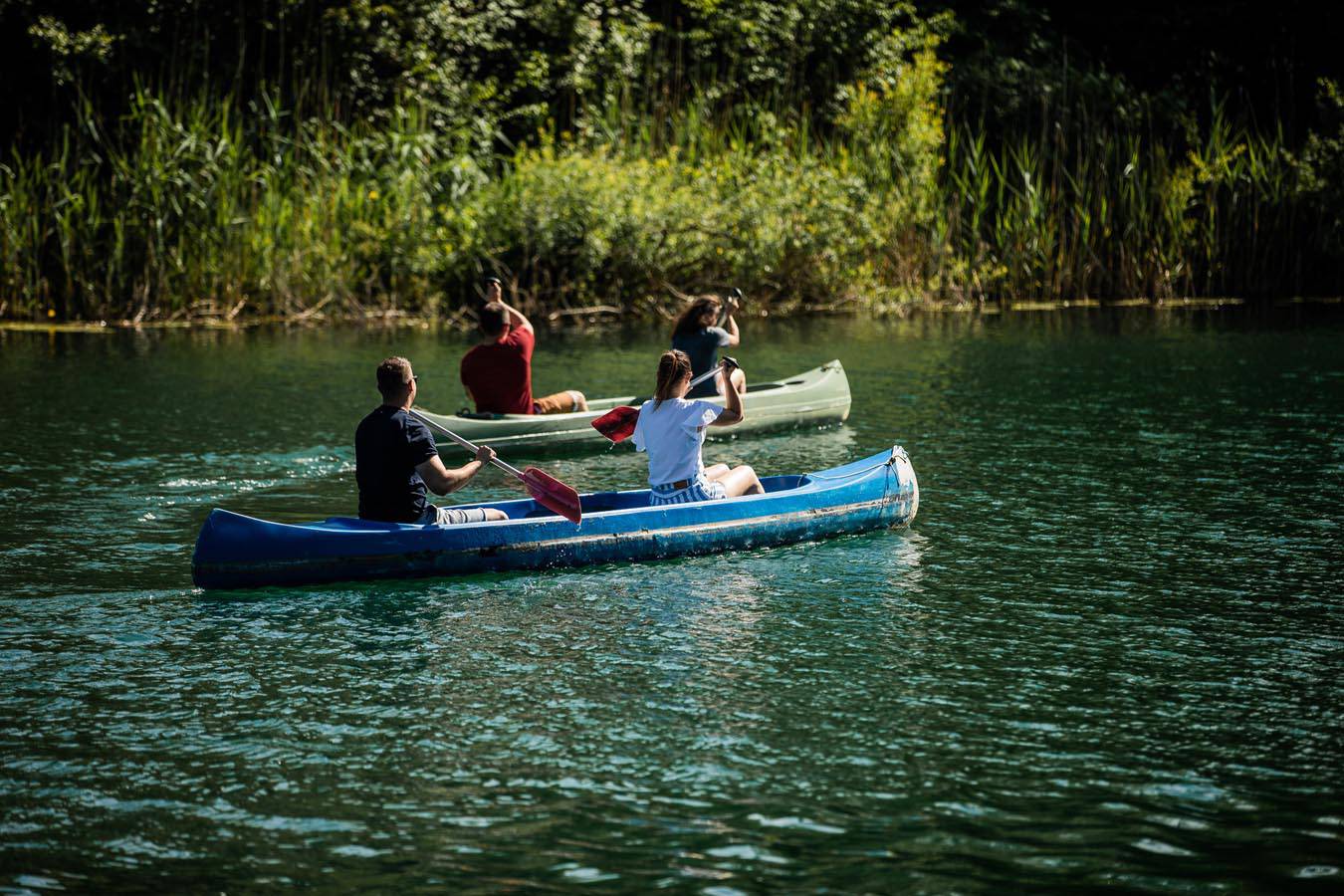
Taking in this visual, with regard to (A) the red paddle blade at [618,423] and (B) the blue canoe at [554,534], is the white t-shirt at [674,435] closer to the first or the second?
(B) the blue canoe at [554,534]

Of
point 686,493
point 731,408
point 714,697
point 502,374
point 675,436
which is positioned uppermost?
point 502,374

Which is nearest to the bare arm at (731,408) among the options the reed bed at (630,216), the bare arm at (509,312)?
the bare arm at (509,312)

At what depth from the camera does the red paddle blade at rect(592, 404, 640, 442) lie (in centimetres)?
944

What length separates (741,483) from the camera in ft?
30.4

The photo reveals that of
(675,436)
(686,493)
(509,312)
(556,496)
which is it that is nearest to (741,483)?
(686,493)

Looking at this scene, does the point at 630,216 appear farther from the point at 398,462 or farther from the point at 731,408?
the point at 398,462

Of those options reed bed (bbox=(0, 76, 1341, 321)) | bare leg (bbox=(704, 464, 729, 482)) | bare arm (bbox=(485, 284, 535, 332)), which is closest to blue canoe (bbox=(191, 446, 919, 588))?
bare leg (bbox=(704, 464, 729, 482))

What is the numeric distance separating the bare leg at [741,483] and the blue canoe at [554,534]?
185 millimetres

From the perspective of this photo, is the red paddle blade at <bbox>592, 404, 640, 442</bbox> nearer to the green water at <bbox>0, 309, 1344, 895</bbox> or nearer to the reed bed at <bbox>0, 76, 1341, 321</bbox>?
the green water at <bbox>0, 309, 1344, 895</bbox>

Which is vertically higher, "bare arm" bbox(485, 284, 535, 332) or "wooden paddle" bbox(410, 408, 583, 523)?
"bare arm" bbox(485, 284, 535, 332)

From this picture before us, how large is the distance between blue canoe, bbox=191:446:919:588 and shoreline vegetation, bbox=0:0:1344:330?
13908 millimetres

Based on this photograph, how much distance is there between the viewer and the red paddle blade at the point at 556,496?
8367mm

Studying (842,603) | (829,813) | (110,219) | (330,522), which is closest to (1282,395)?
(842,603)

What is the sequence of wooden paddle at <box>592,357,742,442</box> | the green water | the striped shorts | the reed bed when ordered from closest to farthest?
the green water → the striped shorts → wooden paddle at <box>592,357,742,442</box> → the reed bed
